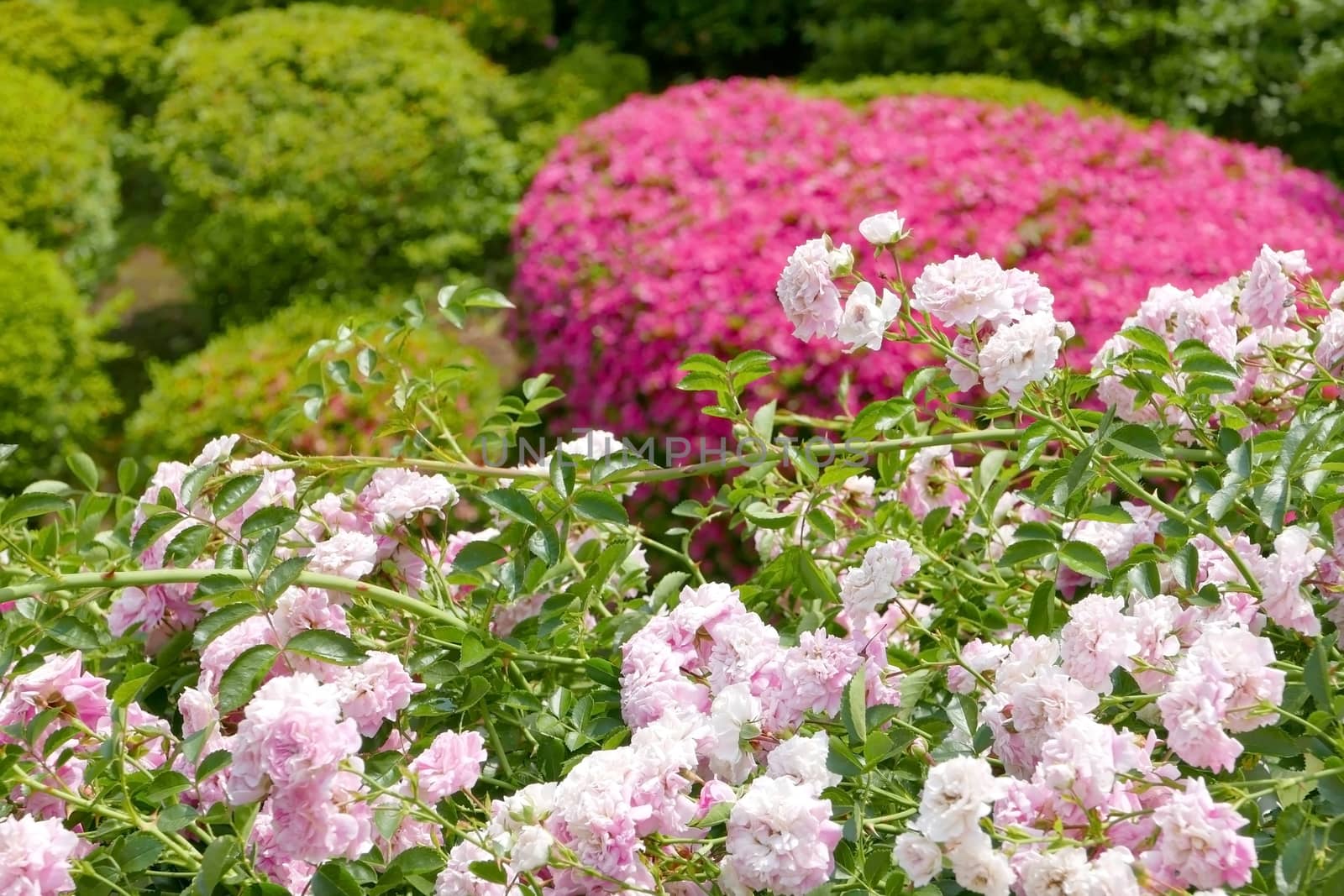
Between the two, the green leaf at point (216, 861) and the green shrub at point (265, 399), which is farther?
the green shrub at point (265, 399)

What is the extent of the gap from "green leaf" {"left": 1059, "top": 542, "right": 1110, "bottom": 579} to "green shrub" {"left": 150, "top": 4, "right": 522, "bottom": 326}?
14.7ft

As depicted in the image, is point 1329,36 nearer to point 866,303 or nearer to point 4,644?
point 866,303

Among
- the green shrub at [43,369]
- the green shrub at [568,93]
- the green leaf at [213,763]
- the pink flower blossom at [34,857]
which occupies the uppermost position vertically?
the green leaf at [213,763]

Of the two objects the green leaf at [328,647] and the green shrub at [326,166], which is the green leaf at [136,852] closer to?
the green leaf at [328,647]

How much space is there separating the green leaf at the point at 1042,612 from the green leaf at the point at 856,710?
0.63ft

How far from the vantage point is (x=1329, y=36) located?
5.49 m

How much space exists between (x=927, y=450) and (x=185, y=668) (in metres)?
0.84

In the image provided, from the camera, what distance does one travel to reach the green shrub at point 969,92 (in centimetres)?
471

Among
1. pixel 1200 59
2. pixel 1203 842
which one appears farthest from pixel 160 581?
pixel 1200 59

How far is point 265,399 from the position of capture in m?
3.71

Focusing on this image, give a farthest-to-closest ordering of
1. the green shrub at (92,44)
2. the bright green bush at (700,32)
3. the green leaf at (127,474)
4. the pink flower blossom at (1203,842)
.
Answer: the bright green bush at (700,32)
the green shrub at (92,44)
the green leaf at (127,474)
the pink flower blossom at (1203,842)

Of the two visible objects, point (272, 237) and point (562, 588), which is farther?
point (272, 237)

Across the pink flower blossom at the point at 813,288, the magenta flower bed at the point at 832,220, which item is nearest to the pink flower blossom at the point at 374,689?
the pink flower blossom at the point at 813,288

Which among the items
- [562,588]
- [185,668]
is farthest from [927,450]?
[185,668]
